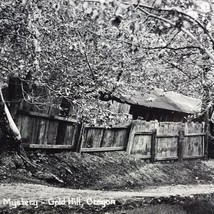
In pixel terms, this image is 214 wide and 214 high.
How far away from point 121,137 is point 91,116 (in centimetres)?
324

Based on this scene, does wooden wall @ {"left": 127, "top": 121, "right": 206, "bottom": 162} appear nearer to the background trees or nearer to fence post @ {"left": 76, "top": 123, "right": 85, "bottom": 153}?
fence post @ {"left": 76, "top": 123, "right": 85, "bottom": 153}

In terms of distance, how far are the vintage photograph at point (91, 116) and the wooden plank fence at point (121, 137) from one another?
0.03 m

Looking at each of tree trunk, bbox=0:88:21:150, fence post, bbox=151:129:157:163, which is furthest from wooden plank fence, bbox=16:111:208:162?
tree trunk, bbox=0:88:21:150

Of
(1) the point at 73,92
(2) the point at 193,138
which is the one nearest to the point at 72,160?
(1) the point at 73,92

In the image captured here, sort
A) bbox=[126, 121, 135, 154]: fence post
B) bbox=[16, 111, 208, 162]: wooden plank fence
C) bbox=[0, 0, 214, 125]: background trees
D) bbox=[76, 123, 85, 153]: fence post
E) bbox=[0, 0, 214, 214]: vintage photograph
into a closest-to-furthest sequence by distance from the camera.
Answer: bbox=[0, 0, 214, 214]: vintage photograph
bbox=[0, 0, 214, 125]: background trees
bbox=[16, 111, 208, 162]: wooden plank fence
bbox=[76, 123, 85, 153]: fence post
bbox=[126, 121, 135, 154]: fence post

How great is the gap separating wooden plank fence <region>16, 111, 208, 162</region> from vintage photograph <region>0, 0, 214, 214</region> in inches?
1.3

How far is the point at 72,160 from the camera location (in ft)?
29.1

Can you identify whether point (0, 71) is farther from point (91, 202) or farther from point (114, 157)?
point (114, 157)

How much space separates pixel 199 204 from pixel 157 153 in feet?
19.0

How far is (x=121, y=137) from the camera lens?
10.7 meters

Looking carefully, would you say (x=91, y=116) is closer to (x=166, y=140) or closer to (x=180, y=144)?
(x=166, y=140)

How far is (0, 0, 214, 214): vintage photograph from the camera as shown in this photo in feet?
16.3

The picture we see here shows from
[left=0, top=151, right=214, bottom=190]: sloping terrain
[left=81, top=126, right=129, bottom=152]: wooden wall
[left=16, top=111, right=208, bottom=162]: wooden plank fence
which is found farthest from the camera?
[left=81, top=126, right=129, bottom=152]: wooden wall

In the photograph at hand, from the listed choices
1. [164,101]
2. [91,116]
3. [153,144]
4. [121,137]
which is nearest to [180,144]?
[153,144]
